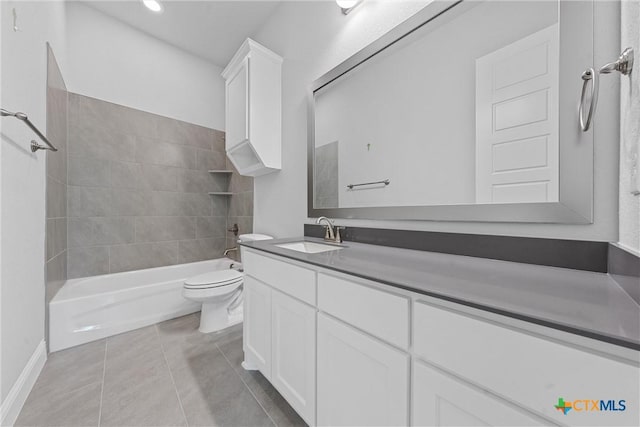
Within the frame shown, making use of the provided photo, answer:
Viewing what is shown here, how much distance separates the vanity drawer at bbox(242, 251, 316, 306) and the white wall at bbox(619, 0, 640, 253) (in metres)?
0.95

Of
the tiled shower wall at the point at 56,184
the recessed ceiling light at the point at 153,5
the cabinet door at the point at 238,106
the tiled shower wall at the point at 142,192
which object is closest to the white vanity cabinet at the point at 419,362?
the cabinet door at the point at 238,106

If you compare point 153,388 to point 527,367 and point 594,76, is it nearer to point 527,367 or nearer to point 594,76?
point 527,367

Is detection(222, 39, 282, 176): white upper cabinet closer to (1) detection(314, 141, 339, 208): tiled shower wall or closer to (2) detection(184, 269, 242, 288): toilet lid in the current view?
(1) detection(314, 141, 339, 208): tiled shower wall

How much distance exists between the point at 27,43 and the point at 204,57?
76.8 inches

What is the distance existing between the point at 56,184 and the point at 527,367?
2968 millimetres

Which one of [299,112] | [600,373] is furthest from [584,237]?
[299,112]

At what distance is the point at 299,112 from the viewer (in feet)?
6.50

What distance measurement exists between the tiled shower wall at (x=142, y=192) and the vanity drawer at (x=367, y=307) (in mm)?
2173

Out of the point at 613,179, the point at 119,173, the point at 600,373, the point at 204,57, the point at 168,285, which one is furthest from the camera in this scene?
the point at 204,57

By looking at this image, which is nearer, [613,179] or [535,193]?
[613,179]

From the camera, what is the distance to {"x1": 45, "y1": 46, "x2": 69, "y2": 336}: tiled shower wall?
1723 mm

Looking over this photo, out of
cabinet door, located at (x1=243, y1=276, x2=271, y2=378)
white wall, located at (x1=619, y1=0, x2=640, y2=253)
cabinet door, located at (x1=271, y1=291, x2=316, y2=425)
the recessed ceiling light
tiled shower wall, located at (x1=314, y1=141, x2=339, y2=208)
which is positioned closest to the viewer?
white wall, located at (x1=619, y1=0, x2=640, y2=253)

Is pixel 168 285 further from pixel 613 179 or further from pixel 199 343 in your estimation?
pixel 613 179

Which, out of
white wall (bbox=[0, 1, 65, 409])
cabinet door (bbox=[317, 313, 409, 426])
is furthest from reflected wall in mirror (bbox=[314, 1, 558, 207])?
white wall (bbox=[0, 1, 65, 409])
